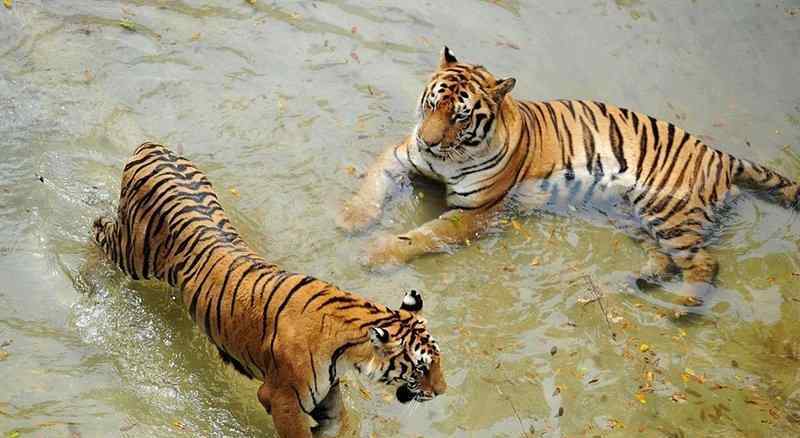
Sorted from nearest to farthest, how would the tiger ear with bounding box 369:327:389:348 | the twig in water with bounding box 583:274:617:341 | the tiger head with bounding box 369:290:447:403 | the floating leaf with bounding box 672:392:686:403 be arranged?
1. the tiger ear with bounding box 369:327:389:348
2. the tiger head with bounding box 369:290:447:403
3. the floating leaf with bounding box 672:392:686:403
4. the twig in water with bounding box 583:274:617:341

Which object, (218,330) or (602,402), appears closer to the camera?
(218,330)

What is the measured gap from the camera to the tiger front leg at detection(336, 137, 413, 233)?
5359 millimetres

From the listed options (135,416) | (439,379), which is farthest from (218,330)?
(439,379)

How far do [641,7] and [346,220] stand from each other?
336 cm

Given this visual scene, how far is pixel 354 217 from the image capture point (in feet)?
17.6

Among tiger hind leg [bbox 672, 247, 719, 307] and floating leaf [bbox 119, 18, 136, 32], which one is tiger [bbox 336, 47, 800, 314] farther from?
floating leaf [bbox 119, 18, 136, 32]

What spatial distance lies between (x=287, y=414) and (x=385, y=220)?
6.32 feet

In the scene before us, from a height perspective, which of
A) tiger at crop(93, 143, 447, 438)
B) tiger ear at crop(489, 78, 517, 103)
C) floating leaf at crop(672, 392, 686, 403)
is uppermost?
tiger ear at crop(489, 78, 517, 103)

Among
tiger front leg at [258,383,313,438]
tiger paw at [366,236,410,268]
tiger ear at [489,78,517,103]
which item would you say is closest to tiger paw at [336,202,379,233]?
tiger paw at [366,236,410,268]

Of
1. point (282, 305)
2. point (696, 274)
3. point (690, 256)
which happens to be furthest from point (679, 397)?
point (282, 305)

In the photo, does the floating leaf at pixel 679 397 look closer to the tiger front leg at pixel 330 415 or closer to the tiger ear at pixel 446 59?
the tiger front leg at pixel 330 415

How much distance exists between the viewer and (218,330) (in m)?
4.07

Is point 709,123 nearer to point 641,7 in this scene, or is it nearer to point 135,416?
point 641,7

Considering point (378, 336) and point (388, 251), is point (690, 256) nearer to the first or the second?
point (388, 251)
